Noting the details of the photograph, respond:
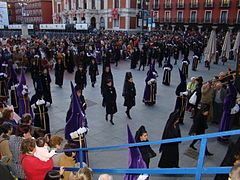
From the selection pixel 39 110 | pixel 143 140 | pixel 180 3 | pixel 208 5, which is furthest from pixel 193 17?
pixel 143 140

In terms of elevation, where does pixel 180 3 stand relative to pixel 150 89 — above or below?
above

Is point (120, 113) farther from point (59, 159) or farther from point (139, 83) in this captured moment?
point (59, 159)

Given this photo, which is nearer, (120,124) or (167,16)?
(120,124)

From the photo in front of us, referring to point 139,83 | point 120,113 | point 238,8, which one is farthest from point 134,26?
point 120,113

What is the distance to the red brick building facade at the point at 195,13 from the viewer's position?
129 ft

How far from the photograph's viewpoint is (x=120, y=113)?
8586 mm

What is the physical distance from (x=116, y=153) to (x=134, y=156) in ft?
7.68

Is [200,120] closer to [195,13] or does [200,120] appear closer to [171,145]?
[171,145]

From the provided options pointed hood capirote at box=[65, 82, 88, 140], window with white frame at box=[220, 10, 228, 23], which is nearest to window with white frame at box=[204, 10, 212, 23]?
window with white frame at box=[220, 10, 228, 23]

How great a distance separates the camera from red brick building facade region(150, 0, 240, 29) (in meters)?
39.3

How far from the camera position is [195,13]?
4341cm

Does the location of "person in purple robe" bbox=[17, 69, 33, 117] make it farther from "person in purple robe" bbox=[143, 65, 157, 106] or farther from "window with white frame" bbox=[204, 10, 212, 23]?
"window with white frame" bbox=[204, 10, 212, 23]

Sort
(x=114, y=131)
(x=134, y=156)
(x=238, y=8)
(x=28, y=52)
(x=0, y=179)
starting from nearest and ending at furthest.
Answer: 1. (x=0, y=179)
2. (x=134, y=156)
3. (x=114, y=131)
4. (x=28, y=52)
5. (x=238, y=8)

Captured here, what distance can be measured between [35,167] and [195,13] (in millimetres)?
45950
